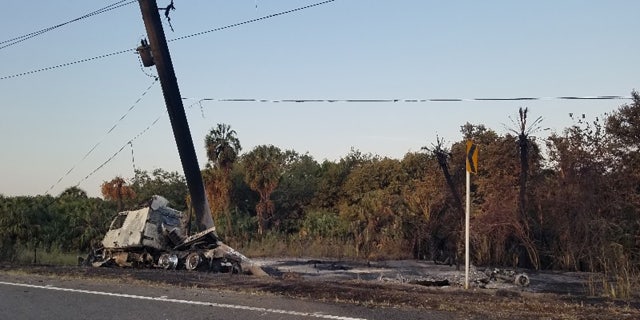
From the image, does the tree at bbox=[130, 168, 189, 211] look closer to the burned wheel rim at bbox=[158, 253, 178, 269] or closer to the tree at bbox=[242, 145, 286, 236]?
the tree at bbox=[242, 145, 286, 236]

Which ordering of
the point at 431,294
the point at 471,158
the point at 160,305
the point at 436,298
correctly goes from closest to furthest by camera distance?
the point at 160,305 → the point at 436,298 → the point at 431,294 → the point at 471,158

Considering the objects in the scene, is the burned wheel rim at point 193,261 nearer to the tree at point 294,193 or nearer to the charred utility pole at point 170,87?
the charred utility pole at point 170,87

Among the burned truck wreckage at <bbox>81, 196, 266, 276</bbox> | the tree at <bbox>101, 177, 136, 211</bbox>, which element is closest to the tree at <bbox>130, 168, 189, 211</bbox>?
the tree at <bbox>101, 177, 136, 211</bbox>

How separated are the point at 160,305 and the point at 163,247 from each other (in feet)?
32.5

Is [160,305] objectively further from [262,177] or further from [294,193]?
[294,193]

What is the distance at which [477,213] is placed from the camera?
82.9ft

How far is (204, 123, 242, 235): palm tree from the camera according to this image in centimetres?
4341

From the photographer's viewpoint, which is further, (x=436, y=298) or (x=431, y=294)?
(x=431, y=294)

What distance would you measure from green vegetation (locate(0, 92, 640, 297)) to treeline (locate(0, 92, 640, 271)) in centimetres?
5

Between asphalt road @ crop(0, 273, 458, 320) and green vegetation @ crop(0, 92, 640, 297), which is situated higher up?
green vegetation @ crop(0, 92, 640, 297)

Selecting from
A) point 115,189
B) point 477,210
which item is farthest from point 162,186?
point 477,210

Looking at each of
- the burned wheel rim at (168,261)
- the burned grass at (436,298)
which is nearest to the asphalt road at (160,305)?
the burned grass at (436,298)

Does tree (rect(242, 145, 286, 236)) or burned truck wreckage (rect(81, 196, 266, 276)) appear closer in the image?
burned truck wreckage (rect(81, 196, 266, 276))

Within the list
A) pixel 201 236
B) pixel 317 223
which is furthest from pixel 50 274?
pixel 317 223
